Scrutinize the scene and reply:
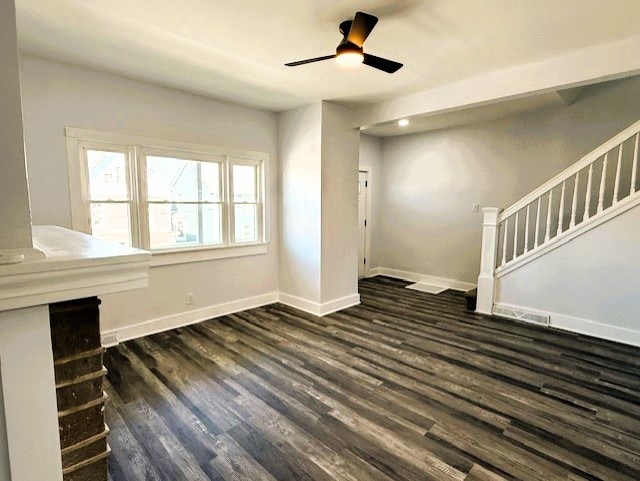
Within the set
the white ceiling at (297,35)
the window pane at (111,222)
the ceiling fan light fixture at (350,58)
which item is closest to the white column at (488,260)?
the white ceiling at (297,35)

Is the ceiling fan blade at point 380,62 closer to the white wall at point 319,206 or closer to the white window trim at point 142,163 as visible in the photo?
the white wall at point 319,206

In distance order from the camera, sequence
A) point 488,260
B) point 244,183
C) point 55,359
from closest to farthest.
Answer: point 55,359, point 488,260, point 244,183

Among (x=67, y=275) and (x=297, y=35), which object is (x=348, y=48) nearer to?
(x=297, y=35)

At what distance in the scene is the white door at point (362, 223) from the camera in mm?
6398

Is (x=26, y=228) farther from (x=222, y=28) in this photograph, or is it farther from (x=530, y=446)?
(x=530, y=446)

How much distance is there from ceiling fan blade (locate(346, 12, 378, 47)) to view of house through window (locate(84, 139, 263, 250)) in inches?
95.8

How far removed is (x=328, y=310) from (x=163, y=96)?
3.17 metres

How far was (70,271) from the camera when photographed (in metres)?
0.77

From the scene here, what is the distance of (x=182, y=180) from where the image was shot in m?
3.89

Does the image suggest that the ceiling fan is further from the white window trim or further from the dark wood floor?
the dark wood floor

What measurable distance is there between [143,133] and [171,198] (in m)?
0.74

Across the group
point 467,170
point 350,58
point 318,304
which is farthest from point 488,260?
point 350,58

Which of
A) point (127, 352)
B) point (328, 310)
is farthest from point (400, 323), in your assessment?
point (127, 352)

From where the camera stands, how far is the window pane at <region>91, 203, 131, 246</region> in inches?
129
